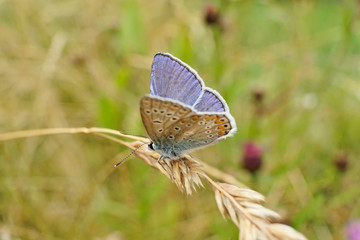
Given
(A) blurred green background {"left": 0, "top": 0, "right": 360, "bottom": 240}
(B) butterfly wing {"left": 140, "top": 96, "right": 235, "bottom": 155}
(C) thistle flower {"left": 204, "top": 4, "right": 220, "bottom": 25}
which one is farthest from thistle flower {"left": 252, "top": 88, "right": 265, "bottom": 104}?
(B) butterfly wing {"left": 140, "top": 96, "right": 235, "bottom": 155}

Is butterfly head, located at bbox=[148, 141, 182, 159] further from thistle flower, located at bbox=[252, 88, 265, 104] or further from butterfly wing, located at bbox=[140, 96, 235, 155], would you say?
thistle flower, located at bbox=[252, 88, 265, 104]

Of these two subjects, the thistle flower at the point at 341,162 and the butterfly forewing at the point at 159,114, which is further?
the thistle flower at the point at 341,162

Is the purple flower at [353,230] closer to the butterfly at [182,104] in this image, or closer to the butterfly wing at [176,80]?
the butterfly at [182,104]

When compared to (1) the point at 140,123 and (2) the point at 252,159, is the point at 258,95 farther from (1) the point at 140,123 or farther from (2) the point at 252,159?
(1) the point at 140,123

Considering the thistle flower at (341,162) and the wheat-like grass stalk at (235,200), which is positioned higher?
the wheat-like grass stalk at (235,200)

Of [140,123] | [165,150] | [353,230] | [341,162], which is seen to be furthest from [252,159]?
[165,150]

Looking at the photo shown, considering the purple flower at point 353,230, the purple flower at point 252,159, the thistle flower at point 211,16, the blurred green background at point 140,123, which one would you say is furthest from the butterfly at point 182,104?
the thistle flower at point 211,16
